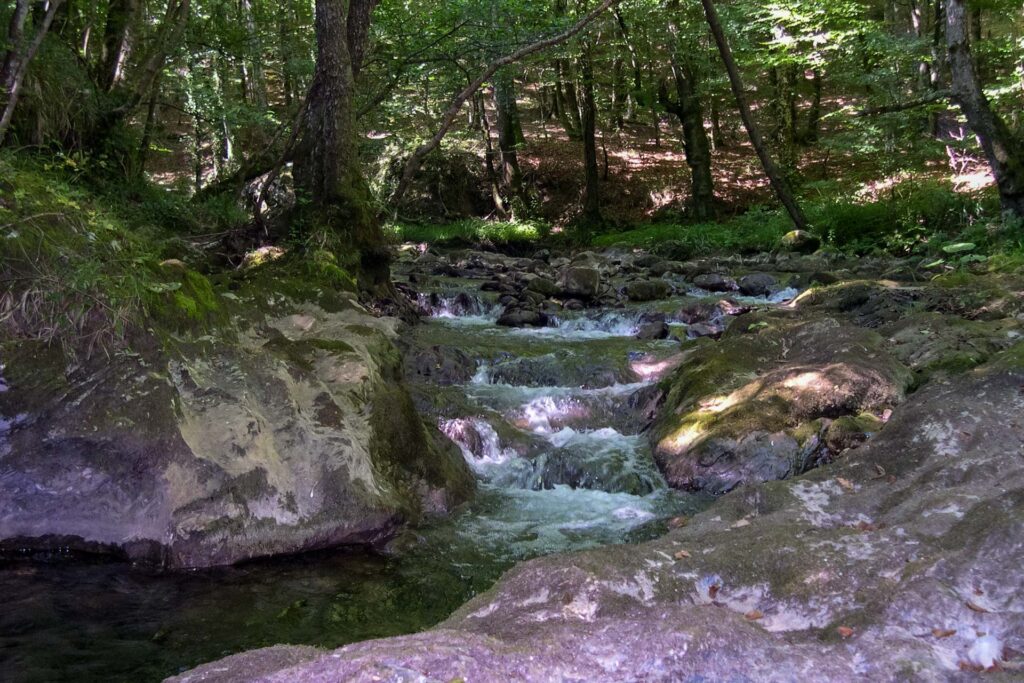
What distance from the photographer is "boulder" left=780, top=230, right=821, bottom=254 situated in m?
16.3

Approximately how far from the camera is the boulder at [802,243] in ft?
53.5

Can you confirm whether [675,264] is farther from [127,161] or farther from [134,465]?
[134,465]

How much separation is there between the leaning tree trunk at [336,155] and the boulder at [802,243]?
397 inches

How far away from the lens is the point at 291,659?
2.34 meters

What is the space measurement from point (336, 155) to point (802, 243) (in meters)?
11.0

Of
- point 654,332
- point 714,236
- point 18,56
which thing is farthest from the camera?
point 714,236

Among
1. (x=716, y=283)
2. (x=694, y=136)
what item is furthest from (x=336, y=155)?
(x=694, y=136)

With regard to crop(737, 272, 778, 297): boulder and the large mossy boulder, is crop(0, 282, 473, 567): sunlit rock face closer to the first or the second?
the large mossy boulder

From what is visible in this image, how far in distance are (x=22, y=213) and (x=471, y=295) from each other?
28.0 feet

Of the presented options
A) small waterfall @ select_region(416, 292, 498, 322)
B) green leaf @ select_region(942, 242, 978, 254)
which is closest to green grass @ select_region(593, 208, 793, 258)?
green leaf @ select_region(942, 242, 978, 254)

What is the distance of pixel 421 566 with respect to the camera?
4.68 metres

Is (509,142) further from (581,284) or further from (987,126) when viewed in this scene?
(987,126)

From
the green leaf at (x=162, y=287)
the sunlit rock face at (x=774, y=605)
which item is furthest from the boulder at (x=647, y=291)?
the sunlit rock face at (x=774, y=605)

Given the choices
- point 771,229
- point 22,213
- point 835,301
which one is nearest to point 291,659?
point 22,213
